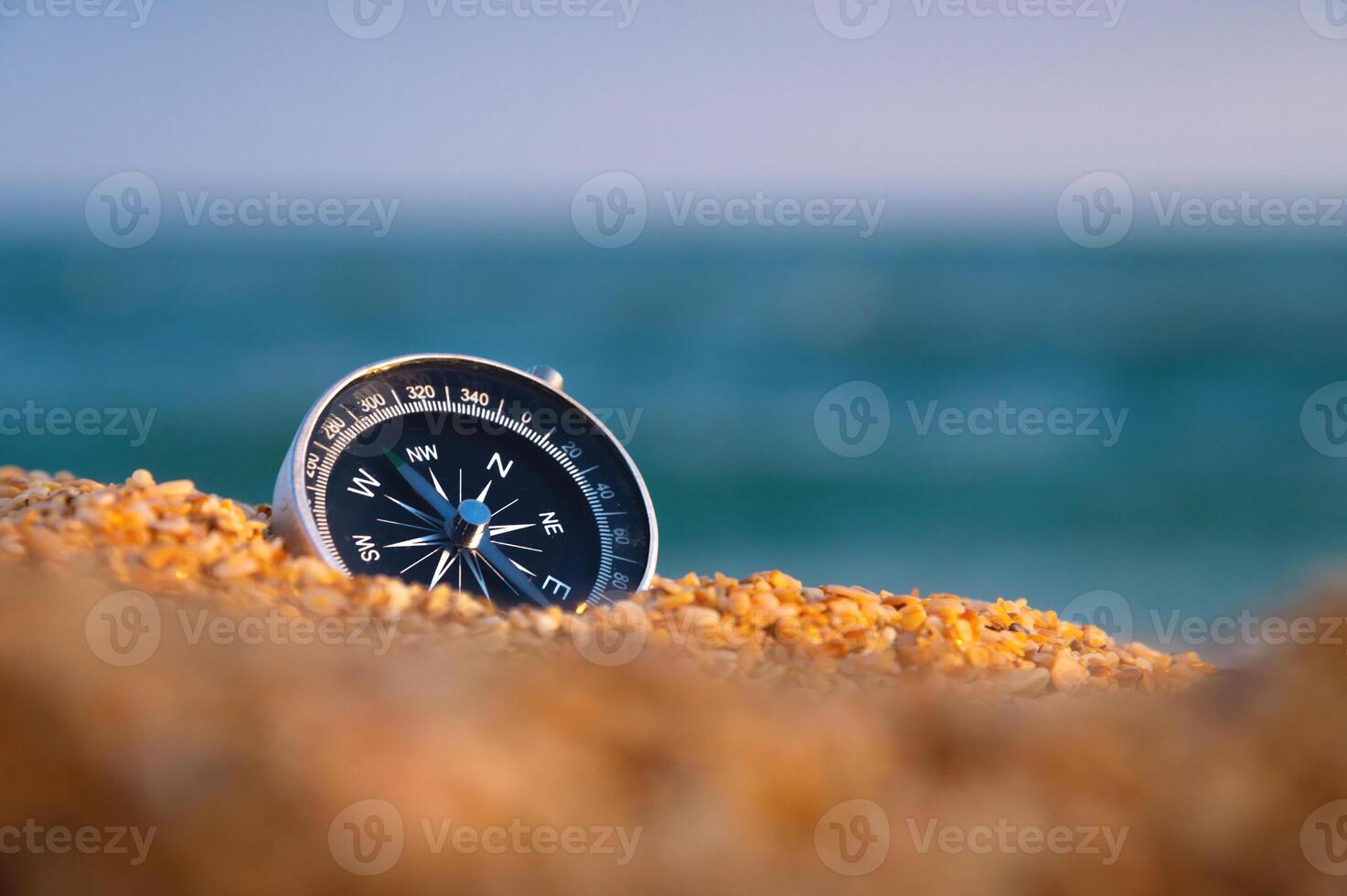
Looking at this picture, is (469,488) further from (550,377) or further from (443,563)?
(550,377)

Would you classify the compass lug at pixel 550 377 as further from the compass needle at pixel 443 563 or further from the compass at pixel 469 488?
the compass needle at pixel 443 563

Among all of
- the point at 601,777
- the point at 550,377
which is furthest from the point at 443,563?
the point at 601,777

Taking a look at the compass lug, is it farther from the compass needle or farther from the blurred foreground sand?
the blurred foreground sand

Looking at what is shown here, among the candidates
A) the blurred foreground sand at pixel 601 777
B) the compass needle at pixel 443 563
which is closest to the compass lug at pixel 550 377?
the compass needle at pixel 443 563

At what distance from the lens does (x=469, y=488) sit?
102 inches

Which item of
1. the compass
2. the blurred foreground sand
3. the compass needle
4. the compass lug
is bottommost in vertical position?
the blurred foreground sand

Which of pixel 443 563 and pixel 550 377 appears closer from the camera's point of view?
pixel 443 563

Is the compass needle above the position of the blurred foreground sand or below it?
above

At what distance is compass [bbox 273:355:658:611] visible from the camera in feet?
7.83

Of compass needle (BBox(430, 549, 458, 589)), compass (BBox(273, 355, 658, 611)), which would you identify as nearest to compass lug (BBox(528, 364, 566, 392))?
compass (BBox(273, 355, 658, 611))

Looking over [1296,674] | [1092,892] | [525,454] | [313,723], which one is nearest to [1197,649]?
[525,454]

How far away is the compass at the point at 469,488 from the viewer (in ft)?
7.83

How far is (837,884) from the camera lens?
982mm

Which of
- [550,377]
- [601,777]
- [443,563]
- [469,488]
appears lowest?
[601,777]
